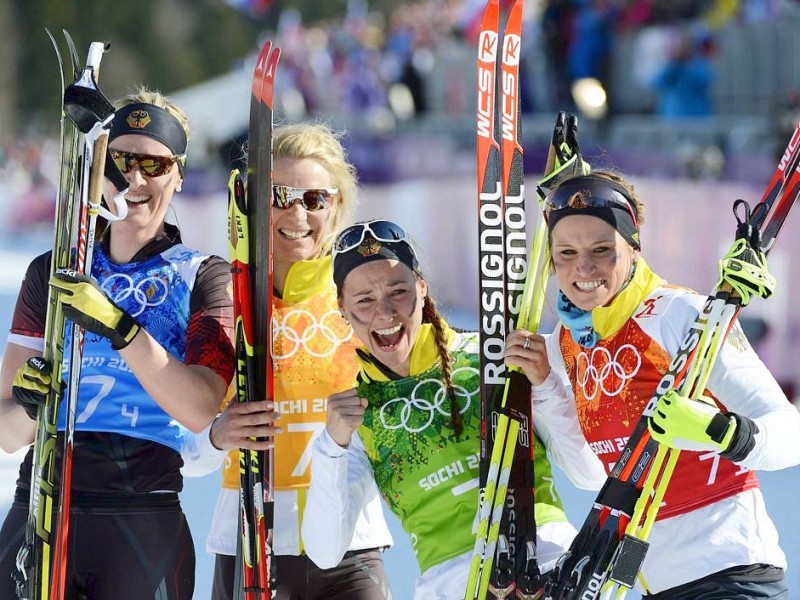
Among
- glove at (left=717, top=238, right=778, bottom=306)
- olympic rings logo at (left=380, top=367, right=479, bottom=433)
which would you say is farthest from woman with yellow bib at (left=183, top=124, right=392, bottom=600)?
glove at (left=717, top=238, right=778, bottom=306)

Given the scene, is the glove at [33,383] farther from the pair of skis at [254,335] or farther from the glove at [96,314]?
the pair of skis at [254,335]

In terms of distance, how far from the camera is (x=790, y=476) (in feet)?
20.5

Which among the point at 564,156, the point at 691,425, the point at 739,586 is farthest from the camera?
the point at 564,156

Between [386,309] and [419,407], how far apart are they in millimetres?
240

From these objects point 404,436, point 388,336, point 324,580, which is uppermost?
point 388,336

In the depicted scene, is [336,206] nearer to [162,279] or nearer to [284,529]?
[162,279]

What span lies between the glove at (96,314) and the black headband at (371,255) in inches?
19.7

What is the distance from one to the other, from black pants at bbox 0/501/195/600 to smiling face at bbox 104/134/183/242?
68 cm

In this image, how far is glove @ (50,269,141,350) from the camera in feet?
9.00

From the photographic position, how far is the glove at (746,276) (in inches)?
104

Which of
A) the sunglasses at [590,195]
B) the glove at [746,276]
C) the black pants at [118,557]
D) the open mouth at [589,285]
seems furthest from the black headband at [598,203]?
the black pants at [118,557]

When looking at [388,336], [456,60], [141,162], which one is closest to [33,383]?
[141,162]

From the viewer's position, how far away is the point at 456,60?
1284cm

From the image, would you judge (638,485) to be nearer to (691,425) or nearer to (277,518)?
(691,425)
